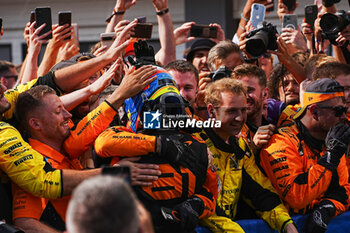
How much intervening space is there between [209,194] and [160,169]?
0.40 m

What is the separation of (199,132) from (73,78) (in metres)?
1.02

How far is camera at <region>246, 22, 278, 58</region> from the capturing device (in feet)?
15.8

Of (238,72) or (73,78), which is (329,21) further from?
(73,78)

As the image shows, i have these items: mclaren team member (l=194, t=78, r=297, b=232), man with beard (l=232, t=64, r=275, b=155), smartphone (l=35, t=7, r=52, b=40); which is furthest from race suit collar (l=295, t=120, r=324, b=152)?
smartphone (l=35, t=7, r=52, b=40)

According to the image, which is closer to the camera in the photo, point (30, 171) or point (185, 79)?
point (30, 171)

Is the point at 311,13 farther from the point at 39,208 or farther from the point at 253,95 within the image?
the point at 39,208

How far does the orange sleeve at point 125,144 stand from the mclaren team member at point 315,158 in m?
1.13

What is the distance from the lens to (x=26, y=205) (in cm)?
350

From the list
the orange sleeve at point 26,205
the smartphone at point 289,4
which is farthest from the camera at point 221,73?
the orange sleeve at point 26,205

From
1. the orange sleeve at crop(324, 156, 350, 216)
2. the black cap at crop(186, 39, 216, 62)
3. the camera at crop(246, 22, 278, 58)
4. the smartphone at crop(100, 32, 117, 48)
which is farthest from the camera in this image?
the black cap at crop(186, 39, 216, 62)

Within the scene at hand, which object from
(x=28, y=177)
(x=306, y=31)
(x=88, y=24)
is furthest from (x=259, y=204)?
(x=88, y=24)

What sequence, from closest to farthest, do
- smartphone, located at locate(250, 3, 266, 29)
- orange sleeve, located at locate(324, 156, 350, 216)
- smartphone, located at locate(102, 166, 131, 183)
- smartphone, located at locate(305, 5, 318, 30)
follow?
smartphone, located at locate(102, 166, 131, 183), orange sleeve, located at locate(324, 156, 350, 216), smartphone, located at locate(250, 3, 266, 29), smartphone, located at locate(305, 5, 318, 30)

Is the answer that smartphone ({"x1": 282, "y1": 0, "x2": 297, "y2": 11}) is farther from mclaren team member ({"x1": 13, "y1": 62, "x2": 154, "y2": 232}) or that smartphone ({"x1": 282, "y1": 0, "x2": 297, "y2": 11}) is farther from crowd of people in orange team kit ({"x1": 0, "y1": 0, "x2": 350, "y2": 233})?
mclaren team member ({"x1": 13, "y1": 62, "x2": 154, "y2": 232})

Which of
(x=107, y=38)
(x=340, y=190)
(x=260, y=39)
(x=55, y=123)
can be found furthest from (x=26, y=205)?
(x=260, y=39)
